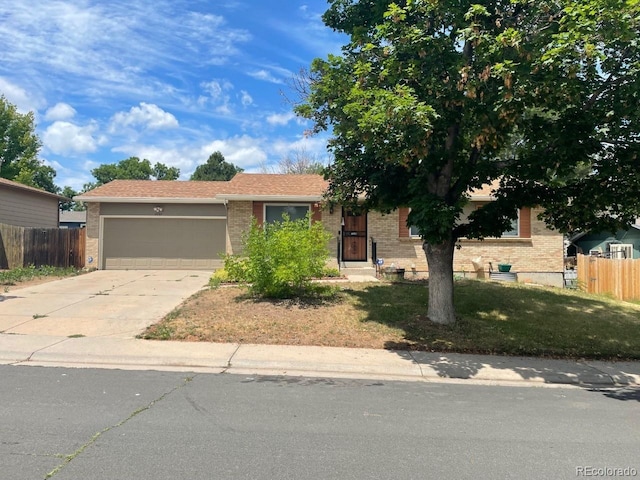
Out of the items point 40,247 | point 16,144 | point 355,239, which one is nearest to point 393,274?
point 355,239

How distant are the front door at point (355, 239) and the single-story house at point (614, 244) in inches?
462

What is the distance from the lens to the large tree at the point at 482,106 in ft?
20.6

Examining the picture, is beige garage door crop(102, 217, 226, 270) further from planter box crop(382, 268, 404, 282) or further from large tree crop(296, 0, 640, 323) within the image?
large tree crop(296, 0, 640, 323)

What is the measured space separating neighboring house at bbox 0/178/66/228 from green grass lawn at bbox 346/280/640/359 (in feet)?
58.2

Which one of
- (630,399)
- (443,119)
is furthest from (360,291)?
(630,399)

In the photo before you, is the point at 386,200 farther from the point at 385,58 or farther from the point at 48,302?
the point at 48,302

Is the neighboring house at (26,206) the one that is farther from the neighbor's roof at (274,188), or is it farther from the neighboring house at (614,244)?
the neighboring house at (614,244)

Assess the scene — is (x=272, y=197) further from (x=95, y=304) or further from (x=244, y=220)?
(x=95, y=304)

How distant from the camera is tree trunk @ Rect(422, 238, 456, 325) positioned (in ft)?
30.3

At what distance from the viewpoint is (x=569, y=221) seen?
9.22 m

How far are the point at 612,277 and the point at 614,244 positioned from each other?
36.1ft

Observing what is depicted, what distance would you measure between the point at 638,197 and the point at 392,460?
23.0ft

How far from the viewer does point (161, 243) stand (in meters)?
18.3

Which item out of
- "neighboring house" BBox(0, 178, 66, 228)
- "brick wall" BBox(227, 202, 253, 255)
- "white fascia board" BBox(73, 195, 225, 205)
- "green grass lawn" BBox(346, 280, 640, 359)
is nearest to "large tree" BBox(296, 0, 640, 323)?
"green grass lawn" BBox(346, 280, 640, 359)
